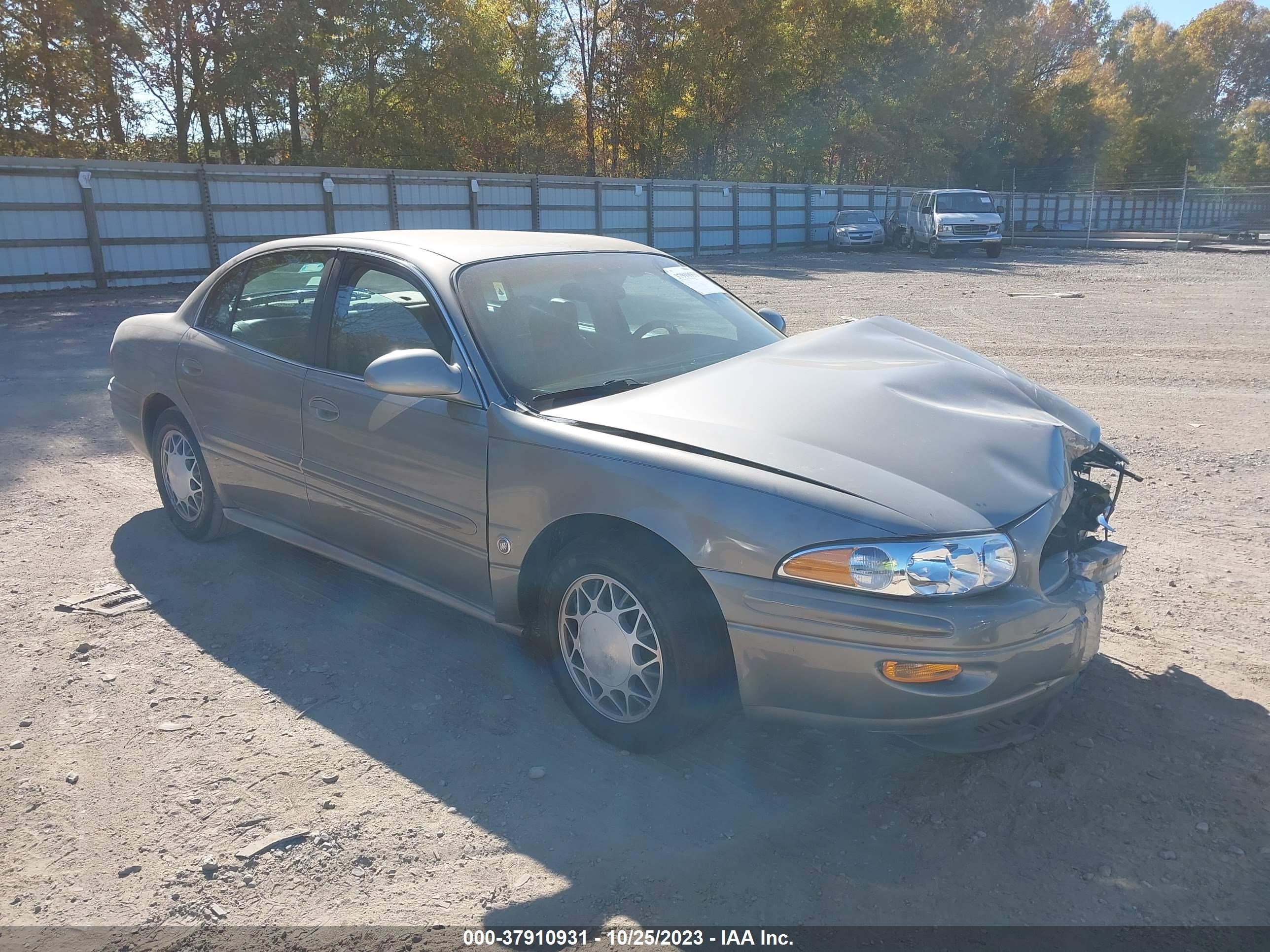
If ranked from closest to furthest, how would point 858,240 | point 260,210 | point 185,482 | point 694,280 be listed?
1. point 694,280
2. point 185,482
3. point 260,210
4. point 858,240

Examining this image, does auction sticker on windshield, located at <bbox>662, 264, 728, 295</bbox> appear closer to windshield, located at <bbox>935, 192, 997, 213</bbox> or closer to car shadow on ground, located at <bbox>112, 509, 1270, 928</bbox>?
car shadow on ground, located at <bbox>112, 509, 1270, 928</bbox>

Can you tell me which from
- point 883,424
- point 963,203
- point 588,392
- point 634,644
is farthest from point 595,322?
point 963,203

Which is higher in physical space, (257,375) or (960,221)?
(960,221)

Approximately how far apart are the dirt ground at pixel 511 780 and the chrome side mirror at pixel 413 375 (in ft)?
3.68

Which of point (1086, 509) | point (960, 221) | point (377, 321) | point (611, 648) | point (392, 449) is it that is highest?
point (960, 221)

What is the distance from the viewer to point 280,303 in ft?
14.4

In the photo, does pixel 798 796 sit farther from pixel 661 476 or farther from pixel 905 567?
pixel 661 476

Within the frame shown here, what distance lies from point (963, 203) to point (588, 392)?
99.7ft

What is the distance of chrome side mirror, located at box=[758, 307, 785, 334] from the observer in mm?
4605

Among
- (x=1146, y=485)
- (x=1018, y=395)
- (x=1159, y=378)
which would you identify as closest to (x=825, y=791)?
(x=1018, y=395)

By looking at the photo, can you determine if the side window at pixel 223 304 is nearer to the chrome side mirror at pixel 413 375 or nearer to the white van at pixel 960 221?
the chrome side mirror at pixel 413 375

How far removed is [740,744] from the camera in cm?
324

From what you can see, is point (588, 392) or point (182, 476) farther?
point (182, 476)

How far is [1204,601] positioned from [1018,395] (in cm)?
143
